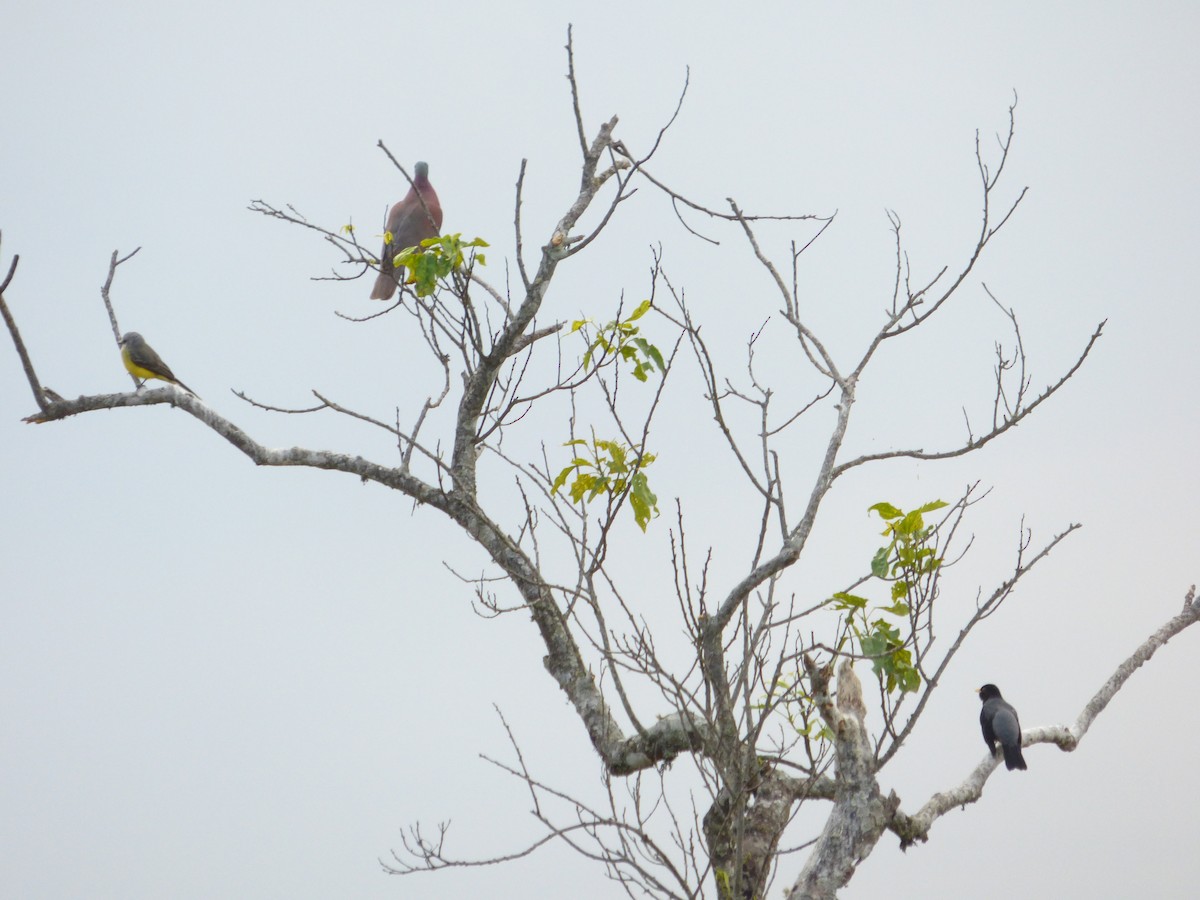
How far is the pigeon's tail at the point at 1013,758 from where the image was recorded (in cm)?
453

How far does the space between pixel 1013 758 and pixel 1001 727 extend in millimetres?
355

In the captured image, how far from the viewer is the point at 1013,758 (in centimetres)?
474

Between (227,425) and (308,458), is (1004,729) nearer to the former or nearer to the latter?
(308,458)

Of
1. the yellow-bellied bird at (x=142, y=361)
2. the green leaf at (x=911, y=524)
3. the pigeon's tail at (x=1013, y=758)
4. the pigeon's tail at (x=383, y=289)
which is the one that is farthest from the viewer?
the pigeon's tail at (x=383, y=289)

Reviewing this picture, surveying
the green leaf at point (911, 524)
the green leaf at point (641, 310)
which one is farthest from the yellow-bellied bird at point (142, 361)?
the green leaf at point (911, 524)

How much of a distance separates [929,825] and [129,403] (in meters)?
3.39

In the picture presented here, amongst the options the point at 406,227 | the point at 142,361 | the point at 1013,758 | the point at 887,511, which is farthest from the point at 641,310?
the point at 406,227

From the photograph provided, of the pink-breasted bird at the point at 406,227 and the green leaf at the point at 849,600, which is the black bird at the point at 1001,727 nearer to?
the green leaf at the point at 849,600

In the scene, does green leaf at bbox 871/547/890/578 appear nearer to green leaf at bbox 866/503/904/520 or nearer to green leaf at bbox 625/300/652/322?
green leaf at bbox 866/503/904/520

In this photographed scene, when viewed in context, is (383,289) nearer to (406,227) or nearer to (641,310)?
(406,227)

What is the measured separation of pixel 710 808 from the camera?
3572mm

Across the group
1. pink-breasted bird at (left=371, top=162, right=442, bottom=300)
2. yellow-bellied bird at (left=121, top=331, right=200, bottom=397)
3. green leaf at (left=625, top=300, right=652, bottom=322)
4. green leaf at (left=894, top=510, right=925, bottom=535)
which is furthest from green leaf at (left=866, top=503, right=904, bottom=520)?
pink-breasted bird at (left=371, top=162, right=442, bottom=300)

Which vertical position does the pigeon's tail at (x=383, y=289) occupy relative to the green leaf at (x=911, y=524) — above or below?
above

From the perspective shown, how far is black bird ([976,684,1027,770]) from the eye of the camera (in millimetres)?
4605
